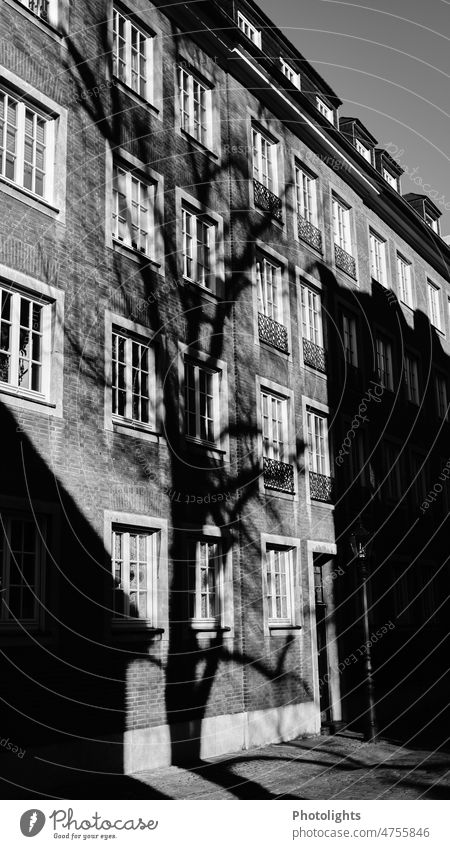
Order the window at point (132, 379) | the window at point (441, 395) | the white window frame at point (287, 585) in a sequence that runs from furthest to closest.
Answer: the window at point (441, 395)
the white window frame at point (287, 585)
the window at point (132, 379)

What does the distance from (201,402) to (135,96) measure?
6.78m

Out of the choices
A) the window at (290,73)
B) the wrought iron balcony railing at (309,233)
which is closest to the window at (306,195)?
the wrought iron balcony railing at (309,233)

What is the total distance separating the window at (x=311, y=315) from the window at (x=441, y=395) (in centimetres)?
1122

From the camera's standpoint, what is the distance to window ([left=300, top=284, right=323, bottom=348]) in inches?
1021

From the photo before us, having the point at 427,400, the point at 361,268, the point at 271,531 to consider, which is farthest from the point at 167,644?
the point at 427,400

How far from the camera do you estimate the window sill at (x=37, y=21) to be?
1636 cm

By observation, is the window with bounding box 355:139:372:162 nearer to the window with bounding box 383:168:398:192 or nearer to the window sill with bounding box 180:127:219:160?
the window with bounding box 383:168:398:192

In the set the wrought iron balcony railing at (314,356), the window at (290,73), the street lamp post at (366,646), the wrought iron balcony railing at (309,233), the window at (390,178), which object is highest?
the window at (390,178)

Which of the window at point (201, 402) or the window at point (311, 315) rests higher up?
the window at point (311, 315)

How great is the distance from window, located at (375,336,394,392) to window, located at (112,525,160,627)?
1495cm

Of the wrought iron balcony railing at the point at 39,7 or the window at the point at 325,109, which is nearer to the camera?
the wrought iron balcony railing at the point at 39,7

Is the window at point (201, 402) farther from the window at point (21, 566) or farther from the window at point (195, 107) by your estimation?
the window at point (195, 107)

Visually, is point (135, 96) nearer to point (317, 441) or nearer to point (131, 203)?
point (131, 203)

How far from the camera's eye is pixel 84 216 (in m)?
17.5
